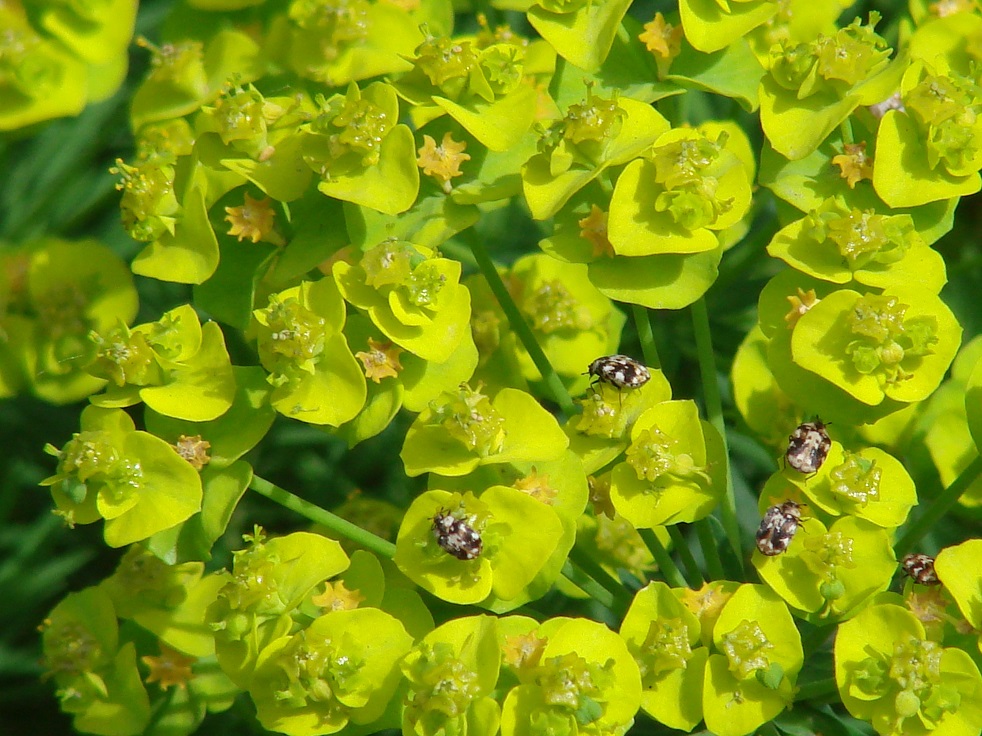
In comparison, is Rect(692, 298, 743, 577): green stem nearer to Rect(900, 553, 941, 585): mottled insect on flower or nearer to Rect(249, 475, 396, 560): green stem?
Rect(900, 553, 941, 585): mottled insect on flower

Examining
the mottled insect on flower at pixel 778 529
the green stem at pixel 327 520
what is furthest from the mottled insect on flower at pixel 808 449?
the green stem at pixel 327 520

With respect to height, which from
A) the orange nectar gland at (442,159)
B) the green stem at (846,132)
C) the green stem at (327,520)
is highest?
the green stem at (846,132)

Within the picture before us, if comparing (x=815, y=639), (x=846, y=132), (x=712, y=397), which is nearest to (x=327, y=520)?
(x=712, y=397)

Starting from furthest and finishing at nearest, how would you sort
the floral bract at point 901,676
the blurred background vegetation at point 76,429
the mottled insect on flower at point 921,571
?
1. the blurred background vegetation at point 76,429
2. the mottled insect on flower at point 921,571
3. the floral bract at point 901,676

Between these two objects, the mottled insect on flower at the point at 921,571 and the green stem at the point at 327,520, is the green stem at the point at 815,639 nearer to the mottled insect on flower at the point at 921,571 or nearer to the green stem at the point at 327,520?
the mottled insect on flower at the point at 921,571

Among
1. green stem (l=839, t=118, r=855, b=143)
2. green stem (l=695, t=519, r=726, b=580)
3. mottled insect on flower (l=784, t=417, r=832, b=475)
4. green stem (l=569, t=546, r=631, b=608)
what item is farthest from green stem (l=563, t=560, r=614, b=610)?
green stem (l=839, t=118, r=855, b=143)

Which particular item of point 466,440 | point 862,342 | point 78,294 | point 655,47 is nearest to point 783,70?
point 655,47

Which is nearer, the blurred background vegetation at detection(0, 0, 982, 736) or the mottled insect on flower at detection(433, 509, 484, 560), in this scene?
the mottled insect on flower at detection(433, 509, 484, 560)
